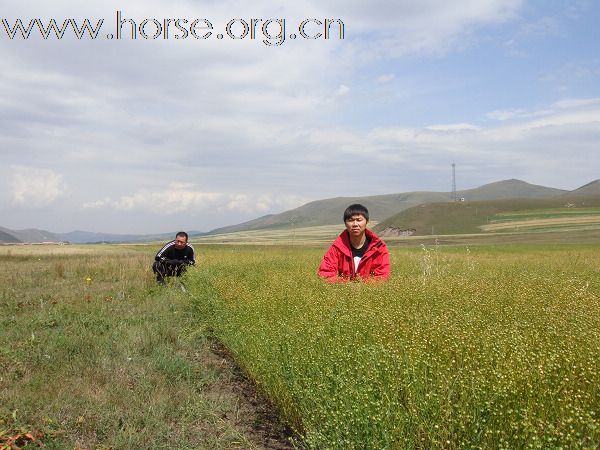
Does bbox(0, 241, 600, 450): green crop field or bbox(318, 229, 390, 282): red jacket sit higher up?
bbox(318, 229, 390, 282): red jacket

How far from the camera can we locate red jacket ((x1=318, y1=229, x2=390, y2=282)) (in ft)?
20.4

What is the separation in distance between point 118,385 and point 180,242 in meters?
6.66

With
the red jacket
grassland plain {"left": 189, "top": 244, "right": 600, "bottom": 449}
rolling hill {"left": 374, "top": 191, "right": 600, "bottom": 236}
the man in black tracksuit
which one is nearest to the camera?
grassland plain {"left": 189, "top": 244, "right": 600, "bottom": 449}

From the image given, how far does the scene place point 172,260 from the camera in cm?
1101

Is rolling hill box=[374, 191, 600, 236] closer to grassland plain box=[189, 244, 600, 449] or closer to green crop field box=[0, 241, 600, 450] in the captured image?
green crop field box=[0, 241, 600, 450]

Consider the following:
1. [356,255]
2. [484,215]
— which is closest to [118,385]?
[356,255]

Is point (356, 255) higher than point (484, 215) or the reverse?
the reverse

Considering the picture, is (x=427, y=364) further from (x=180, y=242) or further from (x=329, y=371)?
(x=180, y=242)

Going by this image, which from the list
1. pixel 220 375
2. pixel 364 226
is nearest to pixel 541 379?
pixel 220 375

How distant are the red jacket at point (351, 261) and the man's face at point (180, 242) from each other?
5212 mm

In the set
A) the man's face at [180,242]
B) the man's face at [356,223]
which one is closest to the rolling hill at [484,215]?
the man's face at [180,242]

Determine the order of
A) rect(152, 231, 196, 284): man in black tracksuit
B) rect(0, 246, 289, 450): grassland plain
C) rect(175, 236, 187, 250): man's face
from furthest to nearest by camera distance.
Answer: rect(152, 231, 196, 284): man in black tracksuit, rect(175, 236, 187, 250): man's face, rect(0, 246, 289, 450): grassland plain

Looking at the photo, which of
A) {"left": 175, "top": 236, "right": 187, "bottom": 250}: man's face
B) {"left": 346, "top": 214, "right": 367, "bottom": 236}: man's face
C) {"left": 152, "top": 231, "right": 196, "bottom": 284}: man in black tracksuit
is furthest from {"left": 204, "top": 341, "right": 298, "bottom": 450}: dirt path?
{"left": 152, "top": 231, "right": 196, "bottom": 284}: man in black tracksuit

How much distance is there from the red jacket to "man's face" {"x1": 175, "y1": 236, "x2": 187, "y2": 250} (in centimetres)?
521
